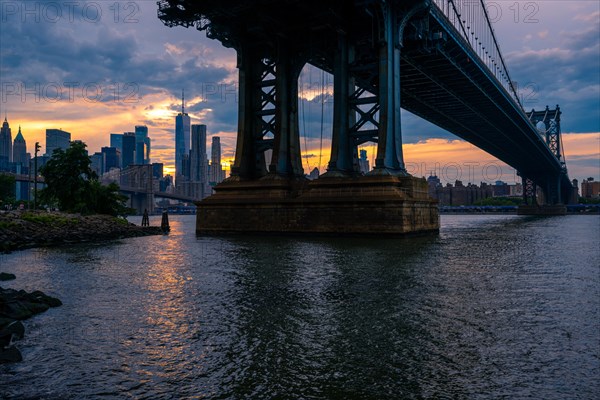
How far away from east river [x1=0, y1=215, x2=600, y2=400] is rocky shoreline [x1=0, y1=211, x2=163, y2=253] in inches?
566

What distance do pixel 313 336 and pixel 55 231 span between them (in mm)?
29482

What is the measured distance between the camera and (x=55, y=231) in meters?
32.0

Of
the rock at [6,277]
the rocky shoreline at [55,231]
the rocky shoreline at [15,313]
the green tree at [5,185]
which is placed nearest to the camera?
the rocky shoreline at [15,313]

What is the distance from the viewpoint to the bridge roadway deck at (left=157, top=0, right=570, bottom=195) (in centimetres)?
3544

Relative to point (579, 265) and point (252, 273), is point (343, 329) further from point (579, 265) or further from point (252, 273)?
point (579, 265)

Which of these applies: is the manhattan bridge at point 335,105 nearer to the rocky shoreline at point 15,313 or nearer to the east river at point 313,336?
the east river at point 313,336

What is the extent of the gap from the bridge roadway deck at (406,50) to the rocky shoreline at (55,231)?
1763cm

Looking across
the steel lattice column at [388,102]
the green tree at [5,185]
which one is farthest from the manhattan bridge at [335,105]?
the green tree at [5,185]

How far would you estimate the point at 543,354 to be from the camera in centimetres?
660

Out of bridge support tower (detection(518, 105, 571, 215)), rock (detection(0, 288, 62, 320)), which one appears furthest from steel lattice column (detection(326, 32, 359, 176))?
→ bridge support tower (detection(518, 105, 571, 215))

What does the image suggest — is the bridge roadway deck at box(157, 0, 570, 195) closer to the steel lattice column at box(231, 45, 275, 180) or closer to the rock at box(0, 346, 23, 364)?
the steel lattice column at box(231, 45, 275, 180)

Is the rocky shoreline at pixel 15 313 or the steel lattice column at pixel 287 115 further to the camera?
the steel lattice column at pixel 287 115

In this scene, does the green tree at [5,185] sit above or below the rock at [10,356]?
above

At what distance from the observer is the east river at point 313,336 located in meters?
5.53
